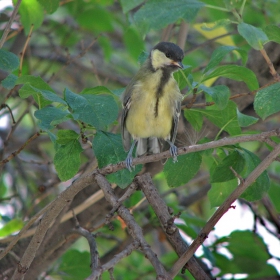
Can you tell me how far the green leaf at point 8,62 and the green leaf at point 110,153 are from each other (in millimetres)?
467

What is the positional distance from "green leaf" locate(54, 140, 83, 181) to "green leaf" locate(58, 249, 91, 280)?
1.00 metres

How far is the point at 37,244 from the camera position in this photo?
1.96m

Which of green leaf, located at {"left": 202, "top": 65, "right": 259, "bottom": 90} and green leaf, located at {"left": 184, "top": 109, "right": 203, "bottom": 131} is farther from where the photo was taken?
green leaf, located at {"left": 184, "top": 109, "right": 203, "bottom": 131}

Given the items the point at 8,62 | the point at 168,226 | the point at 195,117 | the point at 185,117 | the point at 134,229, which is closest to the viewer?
the point at 134,229

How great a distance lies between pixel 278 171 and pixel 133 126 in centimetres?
206

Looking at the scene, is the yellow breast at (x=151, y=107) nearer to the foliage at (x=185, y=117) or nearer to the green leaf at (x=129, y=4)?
the foliage at (x=185, y=117)

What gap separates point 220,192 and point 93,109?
697 millimetres

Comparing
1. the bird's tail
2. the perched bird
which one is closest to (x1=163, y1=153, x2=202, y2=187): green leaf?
the perched bird

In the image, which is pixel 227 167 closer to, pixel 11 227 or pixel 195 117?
pixel 195 117

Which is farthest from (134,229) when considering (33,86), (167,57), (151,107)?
(167,57)

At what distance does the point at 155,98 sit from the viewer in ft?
8.69

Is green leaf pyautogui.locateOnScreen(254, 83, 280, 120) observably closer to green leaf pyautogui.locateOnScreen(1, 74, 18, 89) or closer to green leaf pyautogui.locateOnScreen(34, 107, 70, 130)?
green leaf pyautogui.locateOnScreen(34, 107, 70, 130)

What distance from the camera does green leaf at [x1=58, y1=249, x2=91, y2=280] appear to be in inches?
110

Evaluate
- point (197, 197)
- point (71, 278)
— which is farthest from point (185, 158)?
point (197, 197)
